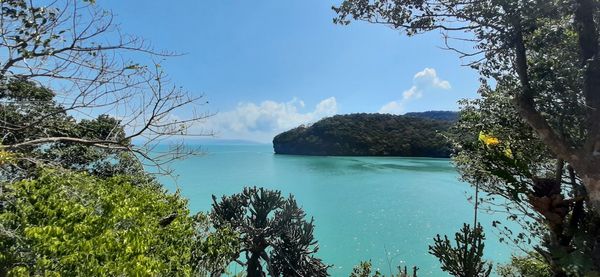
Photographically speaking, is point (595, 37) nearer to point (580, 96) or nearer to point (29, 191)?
point (580, 96)

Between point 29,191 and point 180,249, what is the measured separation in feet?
4.85

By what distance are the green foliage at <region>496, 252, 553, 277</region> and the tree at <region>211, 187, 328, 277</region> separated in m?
4.16

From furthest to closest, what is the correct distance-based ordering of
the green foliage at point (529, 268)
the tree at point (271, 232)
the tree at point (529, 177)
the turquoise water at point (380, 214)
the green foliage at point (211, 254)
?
the turquoise water at point (380, 214), the tree at point (271, 232), the green foliage at point (529, 268), the green foliage at point (211, 254), the tree at point (529, 177)

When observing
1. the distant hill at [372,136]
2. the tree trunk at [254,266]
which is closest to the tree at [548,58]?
the tree trunk at [254,266]

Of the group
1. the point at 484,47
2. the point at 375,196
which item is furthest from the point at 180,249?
the point at 375,196

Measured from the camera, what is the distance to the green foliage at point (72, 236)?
216 cm

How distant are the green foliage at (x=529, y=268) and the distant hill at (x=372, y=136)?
50.5m

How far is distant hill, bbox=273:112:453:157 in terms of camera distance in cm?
5832

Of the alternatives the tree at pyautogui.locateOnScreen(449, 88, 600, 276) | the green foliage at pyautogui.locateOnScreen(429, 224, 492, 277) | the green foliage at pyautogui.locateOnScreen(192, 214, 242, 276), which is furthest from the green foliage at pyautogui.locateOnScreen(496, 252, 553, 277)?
the green foliage at pyautogui.locateOnScreen(192, 214, 242, 276)

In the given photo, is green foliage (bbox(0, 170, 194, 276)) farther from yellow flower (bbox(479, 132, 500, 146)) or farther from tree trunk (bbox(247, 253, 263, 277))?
yellow flower (bbox(479, 132, 500, 146))

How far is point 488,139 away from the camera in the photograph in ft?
17.4

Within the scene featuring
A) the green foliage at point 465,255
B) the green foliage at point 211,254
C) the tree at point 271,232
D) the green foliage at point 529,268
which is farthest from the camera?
the tree at point 271,232

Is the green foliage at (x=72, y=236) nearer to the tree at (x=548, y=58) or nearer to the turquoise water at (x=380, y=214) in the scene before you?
the turquoise water at (x=380, y=214)

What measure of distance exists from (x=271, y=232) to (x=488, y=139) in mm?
4865
